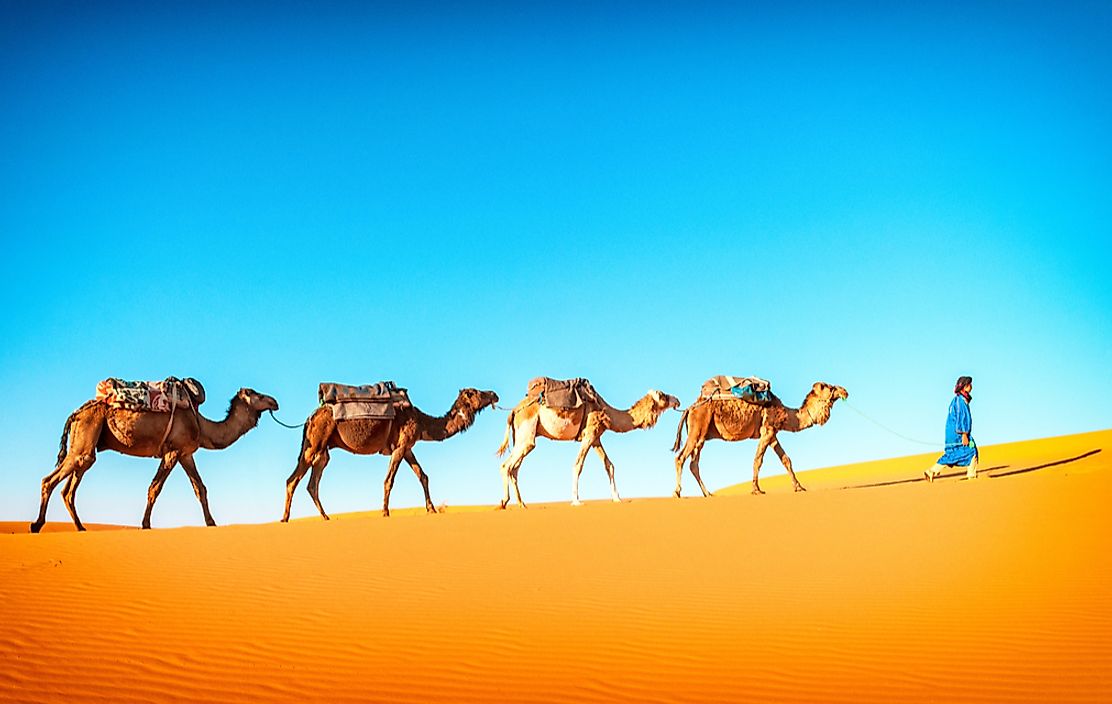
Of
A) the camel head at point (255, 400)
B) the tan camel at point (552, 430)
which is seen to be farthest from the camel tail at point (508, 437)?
the camel head at point (255, 400)

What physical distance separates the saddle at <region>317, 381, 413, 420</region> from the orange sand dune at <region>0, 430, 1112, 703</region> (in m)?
4.64

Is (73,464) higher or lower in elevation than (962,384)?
lower

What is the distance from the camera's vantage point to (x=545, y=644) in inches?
280

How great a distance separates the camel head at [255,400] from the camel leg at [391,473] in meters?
2.85

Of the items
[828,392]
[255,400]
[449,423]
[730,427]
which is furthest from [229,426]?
[828,392]

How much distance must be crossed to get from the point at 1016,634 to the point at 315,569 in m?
7.02

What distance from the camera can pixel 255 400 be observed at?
65.8ft

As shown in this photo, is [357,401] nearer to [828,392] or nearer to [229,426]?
[229,426]

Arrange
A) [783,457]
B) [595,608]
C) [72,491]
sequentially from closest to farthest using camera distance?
1. [595,608]
2. [72,491]
3. [783,457]

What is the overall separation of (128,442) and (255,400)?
2.99 m

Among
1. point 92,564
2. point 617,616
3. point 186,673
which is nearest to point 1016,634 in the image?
point 617,616

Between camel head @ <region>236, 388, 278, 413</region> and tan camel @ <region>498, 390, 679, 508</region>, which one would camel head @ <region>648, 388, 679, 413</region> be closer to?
tan camel @ <region>498, 390, 679, 508</region>

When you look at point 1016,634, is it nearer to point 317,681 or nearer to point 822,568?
point 822,568

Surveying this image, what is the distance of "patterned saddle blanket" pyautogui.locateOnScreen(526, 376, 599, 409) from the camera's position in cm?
2020
